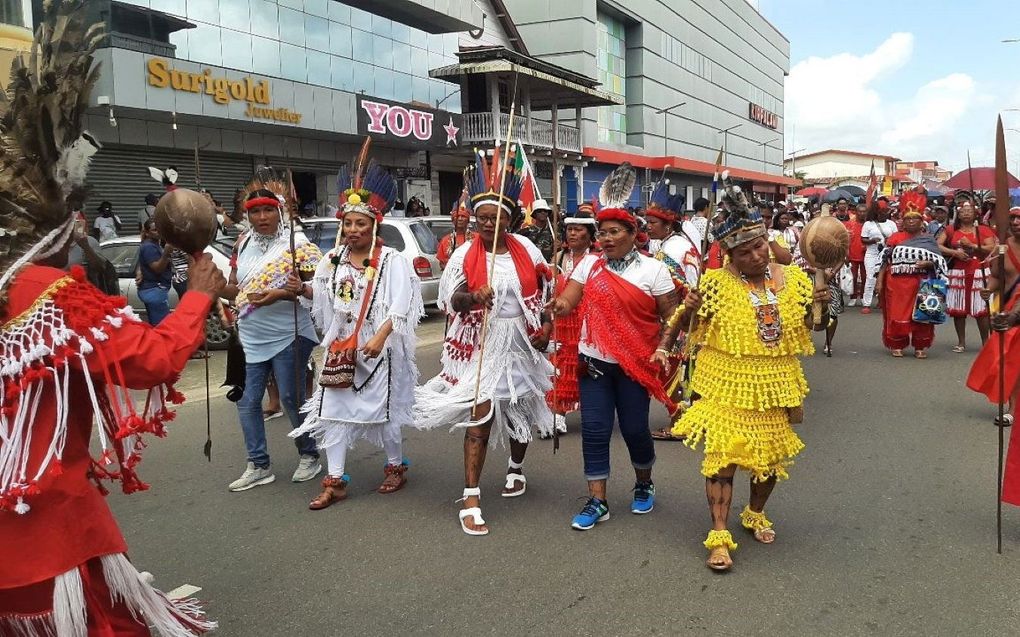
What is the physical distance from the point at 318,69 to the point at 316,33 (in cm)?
93

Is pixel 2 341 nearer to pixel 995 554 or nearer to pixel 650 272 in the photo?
pixel 650 272

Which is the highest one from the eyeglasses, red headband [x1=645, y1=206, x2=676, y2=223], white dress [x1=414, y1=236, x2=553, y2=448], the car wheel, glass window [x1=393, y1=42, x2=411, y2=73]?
glass window [x1=393, y1=42, x2=411, y2=73]

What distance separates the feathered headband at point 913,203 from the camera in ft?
31.4

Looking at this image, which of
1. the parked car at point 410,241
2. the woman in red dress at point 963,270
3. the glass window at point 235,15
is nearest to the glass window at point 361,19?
the glass window at point 235,15

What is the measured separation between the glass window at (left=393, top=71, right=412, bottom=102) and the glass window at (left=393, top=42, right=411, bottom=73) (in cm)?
19

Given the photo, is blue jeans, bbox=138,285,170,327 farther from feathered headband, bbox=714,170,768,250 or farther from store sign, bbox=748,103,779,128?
store sign, bbox=748,103,779,128

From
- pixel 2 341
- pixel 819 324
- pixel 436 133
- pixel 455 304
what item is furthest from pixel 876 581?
pixel 436 133

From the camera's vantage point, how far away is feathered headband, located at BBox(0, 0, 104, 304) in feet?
7.03

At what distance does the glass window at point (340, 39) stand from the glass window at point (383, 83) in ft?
4.25

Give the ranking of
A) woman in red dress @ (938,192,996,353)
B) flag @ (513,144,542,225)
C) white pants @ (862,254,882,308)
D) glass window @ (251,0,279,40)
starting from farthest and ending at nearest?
glass window @ (251,0,279,40) → white pants @ (862,254,882,308) → woman in red dress @ (938,192,996,353) → flag @ (513,144,542,225)

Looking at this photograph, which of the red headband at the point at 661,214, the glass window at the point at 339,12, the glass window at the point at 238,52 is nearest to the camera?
the red headband at the point at 661,214

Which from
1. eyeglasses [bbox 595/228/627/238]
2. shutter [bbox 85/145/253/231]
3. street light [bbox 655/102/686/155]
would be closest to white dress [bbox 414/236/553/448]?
eyeglasses [bbox 595/228/627/238]

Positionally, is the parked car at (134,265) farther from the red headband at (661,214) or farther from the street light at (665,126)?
the street light at (665,126)

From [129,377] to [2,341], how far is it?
1.08 ft
